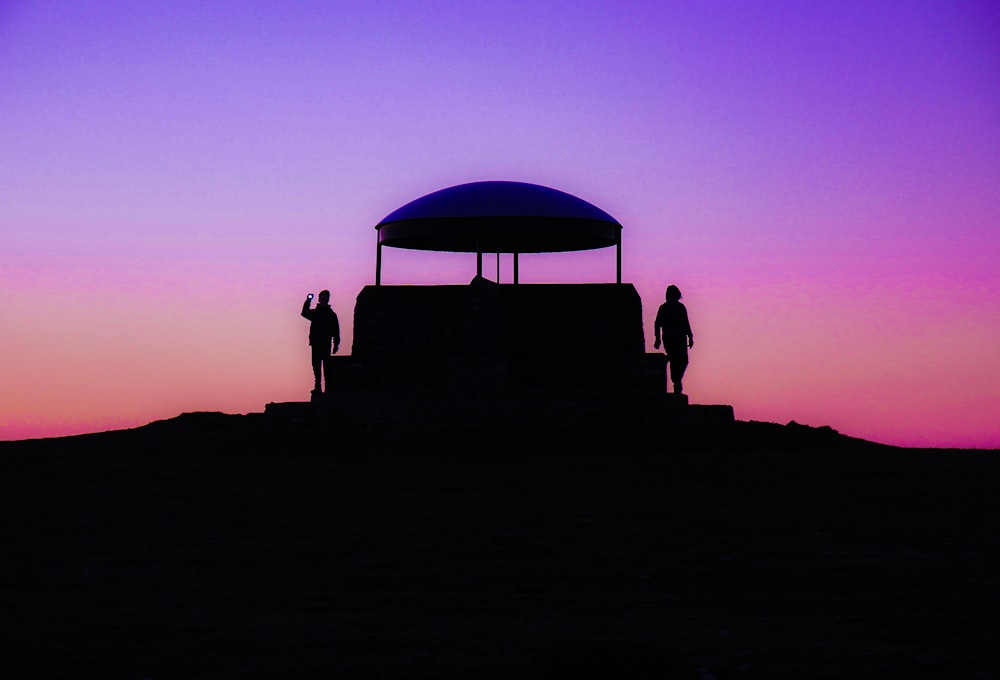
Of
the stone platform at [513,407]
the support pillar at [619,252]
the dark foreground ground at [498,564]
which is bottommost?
the dark foreground ground at [498,564]

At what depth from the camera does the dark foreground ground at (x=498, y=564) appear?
4957mm

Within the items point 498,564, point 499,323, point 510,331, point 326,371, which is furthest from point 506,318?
point 498,564

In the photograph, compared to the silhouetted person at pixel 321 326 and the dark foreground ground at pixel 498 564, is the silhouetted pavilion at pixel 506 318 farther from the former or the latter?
the dark foreground ground at pixel 498 564

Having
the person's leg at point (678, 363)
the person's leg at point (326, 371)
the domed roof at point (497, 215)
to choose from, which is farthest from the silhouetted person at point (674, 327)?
the person's leg at point (326, 371)

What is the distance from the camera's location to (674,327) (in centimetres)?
1881

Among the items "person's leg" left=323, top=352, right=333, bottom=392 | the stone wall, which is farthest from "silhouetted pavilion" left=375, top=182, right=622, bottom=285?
"person's leg" left=323, top=352, right=333, bottom=392

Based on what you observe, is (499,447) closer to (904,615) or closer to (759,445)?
(759,445)

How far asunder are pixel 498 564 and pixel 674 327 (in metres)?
11.8

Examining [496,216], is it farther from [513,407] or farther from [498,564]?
[498,564]

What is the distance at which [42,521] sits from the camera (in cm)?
969

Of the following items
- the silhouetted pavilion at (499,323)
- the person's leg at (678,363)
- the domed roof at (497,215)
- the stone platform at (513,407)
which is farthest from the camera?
the domed roof at (497,215)

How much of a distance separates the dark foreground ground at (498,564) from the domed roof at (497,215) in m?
7.02

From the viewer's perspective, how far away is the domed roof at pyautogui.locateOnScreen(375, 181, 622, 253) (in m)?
21.1

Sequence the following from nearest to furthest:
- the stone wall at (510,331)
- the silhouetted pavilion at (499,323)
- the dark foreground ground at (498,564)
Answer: the dark foreground ground at (498,564), the silhouetted pavilion at (499,323), the stone wall at (510,331)
